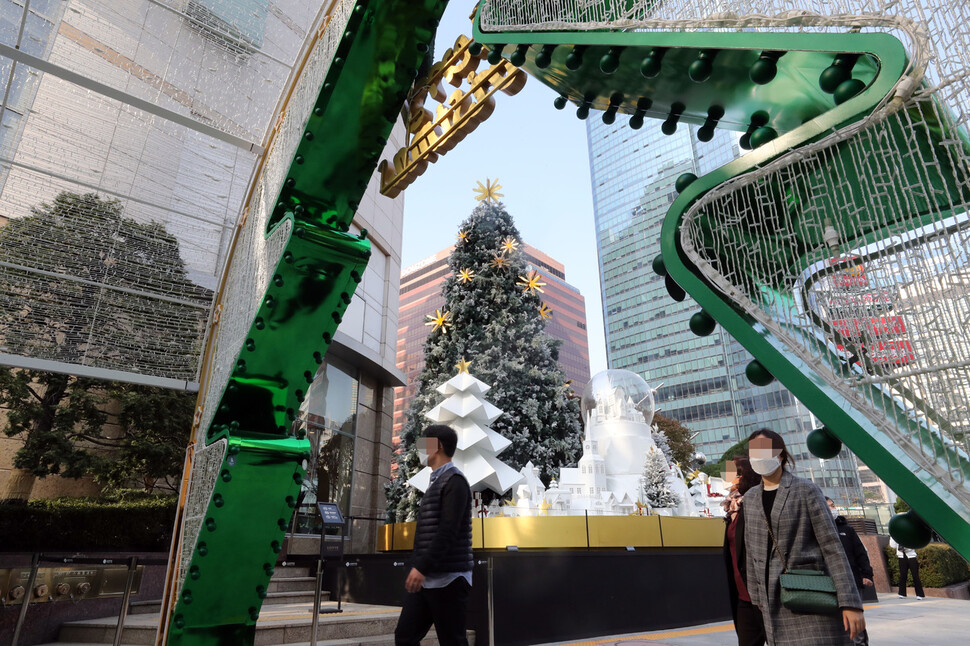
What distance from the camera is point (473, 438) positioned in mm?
9555

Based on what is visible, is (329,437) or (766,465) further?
(329,437)

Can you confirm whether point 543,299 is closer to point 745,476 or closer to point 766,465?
point 745,476

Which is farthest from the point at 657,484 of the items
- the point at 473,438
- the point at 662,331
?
the point at 662,331

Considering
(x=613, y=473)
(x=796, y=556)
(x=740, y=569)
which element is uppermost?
(x=613, y=473)

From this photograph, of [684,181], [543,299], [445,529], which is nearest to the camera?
[684,181]

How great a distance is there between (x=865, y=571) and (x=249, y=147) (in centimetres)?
571

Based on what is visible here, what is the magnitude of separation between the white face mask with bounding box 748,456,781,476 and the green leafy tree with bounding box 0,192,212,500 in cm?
261

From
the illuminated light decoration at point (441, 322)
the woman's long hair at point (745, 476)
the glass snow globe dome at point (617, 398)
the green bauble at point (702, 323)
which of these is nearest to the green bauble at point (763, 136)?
the green bauble at point (702, 323)

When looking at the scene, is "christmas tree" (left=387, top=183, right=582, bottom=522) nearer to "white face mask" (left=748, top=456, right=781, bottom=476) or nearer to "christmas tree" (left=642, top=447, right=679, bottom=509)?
"christmas tree" (left=642, top=447, right=679, bottom=509)

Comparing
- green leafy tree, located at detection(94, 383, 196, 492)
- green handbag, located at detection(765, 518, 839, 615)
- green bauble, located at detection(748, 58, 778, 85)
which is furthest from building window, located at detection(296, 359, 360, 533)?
green bauble, located at detection(748, 58, 778, 85)

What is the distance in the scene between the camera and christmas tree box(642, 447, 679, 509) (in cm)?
870

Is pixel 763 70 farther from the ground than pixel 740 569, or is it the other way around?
pixel 763 70

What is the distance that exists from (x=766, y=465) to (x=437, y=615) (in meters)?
1.59

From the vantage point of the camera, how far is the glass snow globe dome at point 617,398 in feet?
35.2
